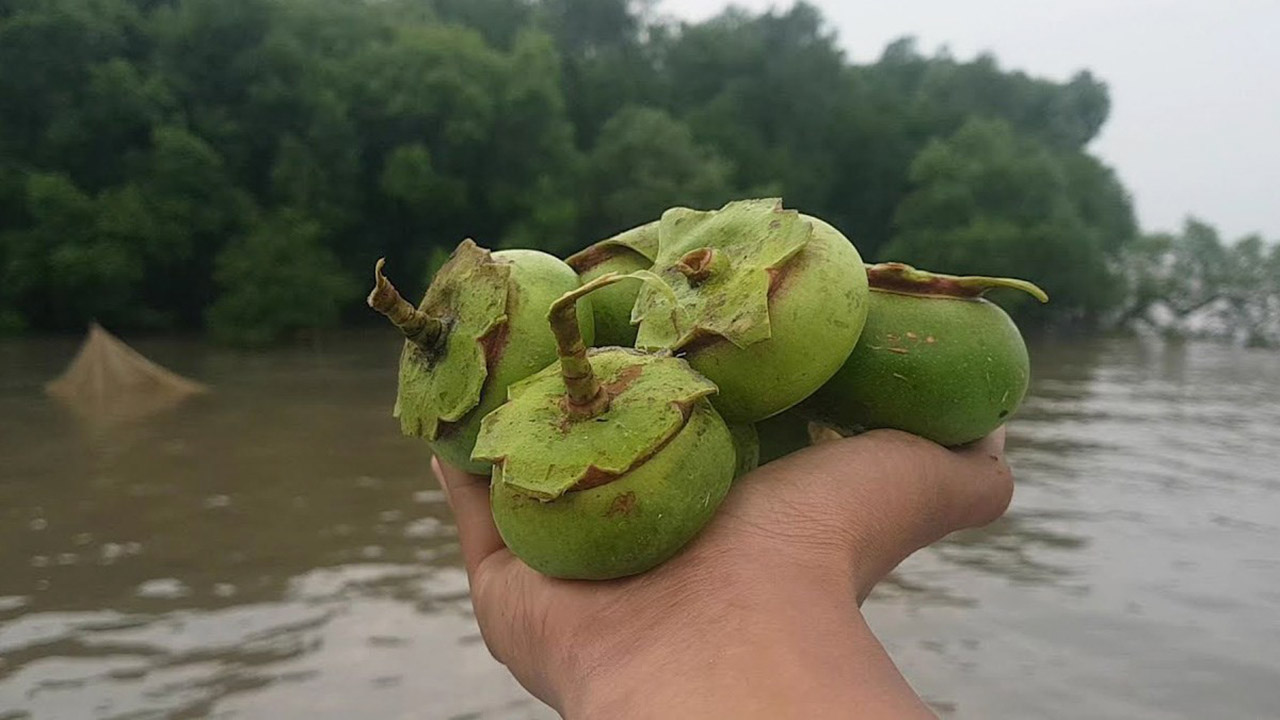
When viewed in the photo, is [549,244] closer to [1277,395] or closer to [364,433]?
[364,433]

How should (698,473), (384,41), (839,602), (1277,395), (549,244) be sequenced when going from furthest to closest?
(384,41) → (549,244) → (1277,395) → (839,602) → (698,473)

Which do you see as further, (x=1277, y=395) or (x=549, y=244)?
(x=549, y=244)

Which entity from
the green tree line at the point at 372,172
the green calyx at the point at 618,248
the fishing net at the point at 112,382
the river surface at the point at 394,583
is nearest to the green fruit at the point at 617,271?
the green calyx at the point at 618,248

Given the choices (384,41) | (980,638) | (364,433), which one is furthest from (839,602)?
(384,41)

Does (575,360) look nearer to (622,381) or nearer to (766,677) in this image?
(622,381)

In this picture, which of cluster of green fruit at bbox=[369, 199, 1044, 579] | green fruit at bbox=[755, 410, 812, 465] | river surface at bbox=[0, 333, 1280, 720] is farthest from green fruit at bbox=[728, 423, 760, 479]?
river surface at bbox=[0, 333, 1280, 720]

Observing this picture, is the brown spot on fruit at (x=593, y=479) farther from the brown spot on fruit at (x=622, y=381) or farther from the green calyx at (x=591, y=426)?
the brown spot on fruit at (x=622, y=381)

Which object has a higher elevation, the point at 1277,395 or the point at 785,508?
the point at 785,508
